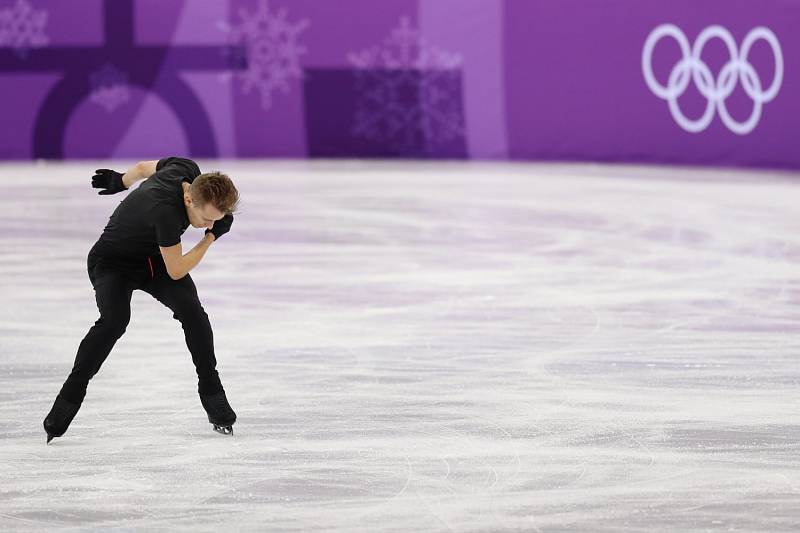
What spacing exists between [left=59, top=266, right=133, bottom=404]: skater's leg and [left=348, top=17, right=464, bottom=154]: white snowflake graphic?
42.8 feet

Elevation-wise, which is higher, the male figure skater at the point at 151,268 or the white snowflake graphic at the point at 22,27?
the white snowflake graphic at the point at 22,27

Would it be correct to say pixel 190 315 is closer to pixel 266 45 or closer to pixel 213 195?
pixel 213 195

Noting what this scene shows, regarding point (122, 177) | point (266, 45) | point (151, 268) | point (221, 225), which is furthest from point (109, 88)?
point (221, 225)

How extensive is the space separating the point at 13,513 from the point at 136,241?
1.07 meters

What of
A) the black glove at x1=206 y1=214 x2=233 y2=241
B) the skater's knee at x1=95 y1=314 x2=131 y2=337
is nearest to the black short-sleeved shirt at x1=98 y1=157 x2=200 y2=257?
the black glove at x1=206 y1=214 x2=233 y2=241

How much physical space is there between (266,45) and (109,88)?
2055 millimetres

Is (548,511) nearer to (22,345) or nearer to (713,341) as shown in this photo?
(713,341)

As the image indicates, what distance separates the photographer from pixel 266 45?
17.8 m

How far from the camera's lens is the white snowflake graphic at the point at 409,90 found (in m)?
17.6

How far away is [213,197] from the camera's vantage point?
4.46 meters

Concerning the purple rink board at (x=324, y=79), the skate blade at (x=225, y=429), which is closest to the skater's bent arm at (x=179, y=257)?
the skate blade at (x=225, y=429)

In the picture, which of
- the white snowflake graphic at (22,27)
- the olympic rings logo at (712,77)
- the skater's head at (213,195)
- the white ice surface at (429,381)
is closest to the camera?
the white ice surface at (429,381)

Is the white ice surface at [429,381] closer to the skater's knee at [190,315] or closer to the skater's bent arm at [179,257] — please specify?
A: the skater's knee at [190,315]

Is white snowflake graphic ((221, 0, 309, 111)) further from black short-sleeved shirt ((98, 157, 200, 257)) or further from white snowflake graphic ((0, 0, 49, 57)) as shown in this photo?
black short-sleeved shirt ((98, 157, 200, 257))
